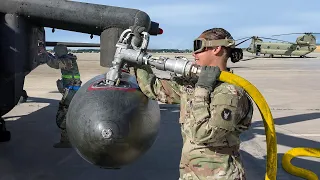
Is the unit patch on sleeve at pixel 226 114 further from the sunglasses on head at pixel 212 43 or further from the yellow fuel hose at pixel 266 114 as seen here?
the sunglasses on head at pixel 212 43

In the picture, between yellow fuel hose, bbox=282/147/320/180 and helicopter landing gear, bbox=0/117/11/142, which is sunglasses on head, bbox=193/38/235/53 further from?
helicopter landing gear, bbox=0/117/11/142

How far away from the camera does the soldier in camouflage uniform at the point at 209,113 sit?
2.57m

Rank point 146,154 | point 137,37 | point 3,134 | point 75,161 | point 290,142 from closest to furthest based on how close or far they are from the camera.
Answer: point 137,37, point 75,161, point 146,154, point 3,134, point 290,142

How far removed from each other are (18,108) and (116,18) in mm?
7692

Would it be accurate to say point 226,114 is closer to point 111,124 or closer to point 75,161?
point 111,124

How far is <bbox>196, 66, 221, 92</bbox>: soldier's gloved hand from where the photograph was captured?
257 cm

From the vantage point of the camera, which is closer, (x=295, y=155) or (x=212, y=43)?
(x=212, y=43)

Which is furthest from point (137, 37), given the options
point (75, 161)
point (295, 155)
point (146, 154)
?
point (146, 154)

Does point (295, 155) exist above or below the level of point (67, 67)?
below

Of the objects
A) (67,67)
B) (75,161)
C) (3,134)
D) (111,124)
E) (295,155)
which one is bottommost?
A: (75,161)

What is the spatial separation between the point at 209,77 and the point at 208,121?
0.30 metres

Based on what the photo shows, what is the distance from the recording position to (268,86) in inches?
734

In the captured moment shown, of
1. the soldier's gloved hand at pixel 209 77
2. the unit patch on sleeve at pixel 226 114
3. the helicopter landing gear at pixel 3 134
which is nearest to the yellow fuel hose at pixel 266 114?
the soldier's gloved hand at pixel 209 77

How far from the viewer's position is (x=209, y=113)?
102 inches
